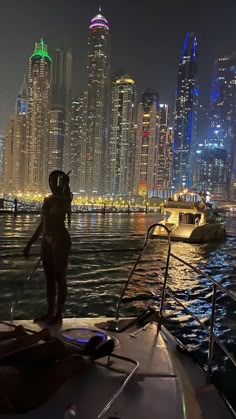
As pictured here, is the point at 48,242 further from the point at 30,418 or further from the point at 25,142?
the point at 25,142

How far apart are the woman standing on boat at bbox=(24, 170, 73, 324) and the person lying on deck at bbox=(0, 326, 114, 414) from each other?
98cm

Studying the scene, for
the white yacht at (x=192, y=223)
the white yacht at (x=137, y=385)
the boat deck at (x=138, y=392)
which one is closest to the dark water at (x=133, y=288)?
the white yacht at (x=137, y=385)

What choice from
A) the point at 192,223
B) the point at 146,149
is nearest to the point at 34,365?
the point at 192,223

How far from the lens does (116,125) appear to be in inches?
7003

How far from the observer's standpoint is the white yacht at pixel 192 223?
72.2 ft

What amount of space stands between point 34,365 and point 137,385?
2.63ft

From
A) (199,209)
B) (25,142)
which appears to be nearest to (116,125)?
(25,142)

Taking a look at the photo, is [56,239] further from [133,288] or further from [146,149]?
[146,149]

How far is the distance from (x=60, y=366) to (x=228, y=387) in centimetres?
251

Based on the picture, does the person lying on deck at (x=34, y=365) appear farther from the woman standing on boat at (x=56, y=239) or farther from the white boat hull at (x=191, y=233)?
the white boat hull at (x=191, y=233)

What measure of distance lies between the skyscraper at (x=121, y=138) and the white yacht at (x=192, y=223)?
139 m

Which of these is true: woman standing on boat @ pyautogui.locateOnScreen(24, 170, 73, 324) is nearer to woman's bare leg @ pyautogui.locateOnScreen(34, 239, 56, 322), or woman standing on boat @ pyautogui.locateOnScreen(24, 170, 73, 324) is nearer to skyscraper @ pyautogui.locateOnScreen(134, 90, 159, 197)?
woman's bare leg @ pyautogui.locateOnScreen(34, 239, 56, 322)

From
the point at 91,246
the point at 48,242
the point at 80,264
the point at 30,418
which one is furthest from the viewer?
the point at 91,246

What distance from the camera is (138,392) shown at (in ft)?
8.88
